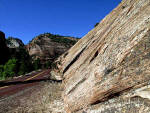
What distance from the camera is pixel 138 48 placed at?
16.0 ft

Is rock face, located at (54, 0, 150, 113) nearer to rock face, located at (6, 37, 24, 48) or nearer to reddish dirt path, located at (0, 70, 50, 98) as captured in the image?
reddish dirt path, located at (0, 70, 50, 98)

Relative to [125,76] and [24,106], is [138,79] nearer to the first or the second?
[125,76]

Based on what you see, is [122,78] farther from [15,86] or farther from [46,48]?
[46,48]

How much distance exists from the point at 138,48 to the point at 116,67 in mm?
1014

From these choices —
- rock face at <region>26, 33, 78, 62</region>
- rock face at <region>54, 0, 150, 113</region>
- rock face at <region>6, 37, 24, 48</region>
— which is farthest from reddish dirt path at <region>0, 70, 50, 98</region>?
rock face at <region>6, 37, 24, 48</region>

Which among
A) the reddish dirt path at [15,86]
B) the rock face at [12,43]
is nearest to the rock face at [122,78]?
the reddish dirt path at [15,86]

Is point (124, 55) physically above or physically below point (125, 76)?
above

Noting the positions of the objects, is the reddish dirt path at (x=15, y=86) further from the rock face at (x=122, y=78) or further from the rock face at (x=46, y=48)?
the rock face at (x=46, y=48)

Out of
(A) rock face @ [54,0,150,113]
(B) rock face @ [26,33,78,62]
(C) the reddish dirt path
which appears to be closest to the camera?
(A) rock face @ [54,0,150,113]

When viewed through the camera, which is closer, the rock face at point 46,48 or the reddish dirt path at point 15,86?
the reddish dirt path at point 15,86

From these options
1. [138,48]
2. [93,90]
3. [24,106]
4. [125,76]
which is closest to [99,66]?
[93,90]

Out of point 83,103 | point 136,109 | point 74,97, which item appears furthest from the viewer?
point 74,97

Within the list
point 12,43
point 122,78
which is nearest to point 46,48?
point 12,43

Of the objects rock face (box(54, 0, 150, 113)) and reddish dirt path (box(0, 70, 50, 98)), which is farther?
reddish dirt path (box(0, 70, 50, 98))
